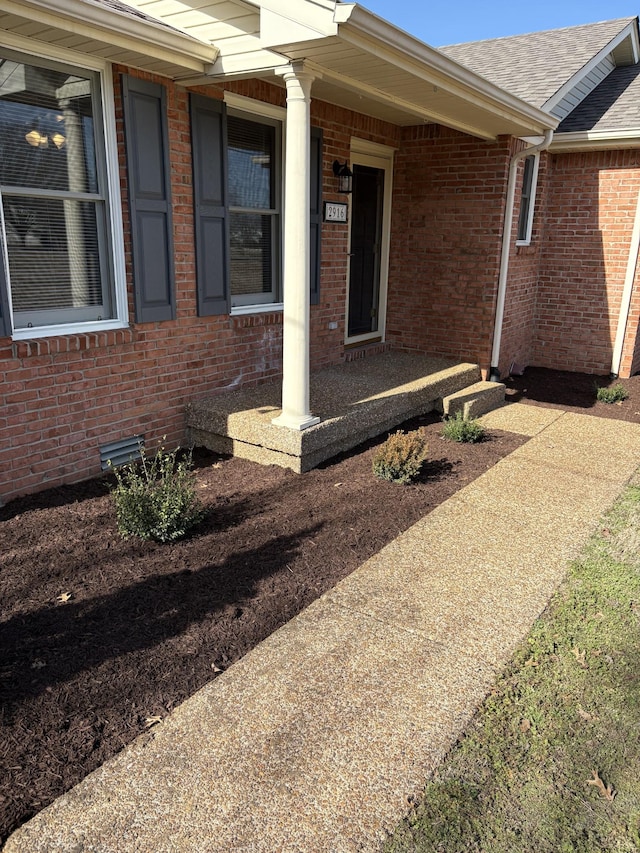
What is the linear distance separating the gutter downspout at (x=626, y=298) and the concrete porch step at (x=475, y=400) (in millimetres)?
2471

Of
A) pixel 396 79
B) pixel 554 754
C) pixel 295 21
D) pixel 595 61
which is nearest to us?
pixel 554 754

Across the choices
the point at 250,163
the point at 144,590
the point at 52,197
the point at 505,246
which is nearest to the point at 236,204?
the point at 250,163

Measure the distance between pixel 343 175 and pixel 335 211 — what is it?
1.27ft

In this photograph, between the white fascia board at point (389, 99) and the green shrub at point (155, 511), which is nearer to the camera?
the green shrub at point (155, 511)

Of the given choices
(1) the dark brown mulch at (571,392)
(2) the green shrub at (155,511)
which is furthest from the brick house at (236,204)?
(2) the green shrub at (155,511)

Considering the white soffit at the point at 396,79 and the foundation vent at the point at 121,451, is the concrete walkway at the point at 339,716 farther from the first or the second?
the white soffit at the point at 396,79

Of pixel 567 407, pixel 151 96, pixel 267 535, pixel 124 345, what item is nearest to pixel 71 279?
pixel 124 345

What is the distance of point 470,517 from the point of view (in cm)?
450

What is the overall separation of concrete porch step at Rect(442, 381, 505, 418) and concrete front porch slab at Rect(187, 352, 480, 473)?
0.13 m

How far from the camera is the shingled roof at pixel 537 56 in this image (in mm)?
8664

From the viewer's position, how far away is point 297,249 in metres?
4.69

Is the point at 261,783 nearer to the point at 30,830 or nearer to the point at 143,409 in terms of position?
the point at 30,830

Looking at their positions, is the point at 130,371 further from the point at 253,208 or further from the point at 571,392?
the point at 571,392

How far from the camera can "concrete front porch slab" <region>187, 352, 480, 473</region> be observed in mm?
5078
